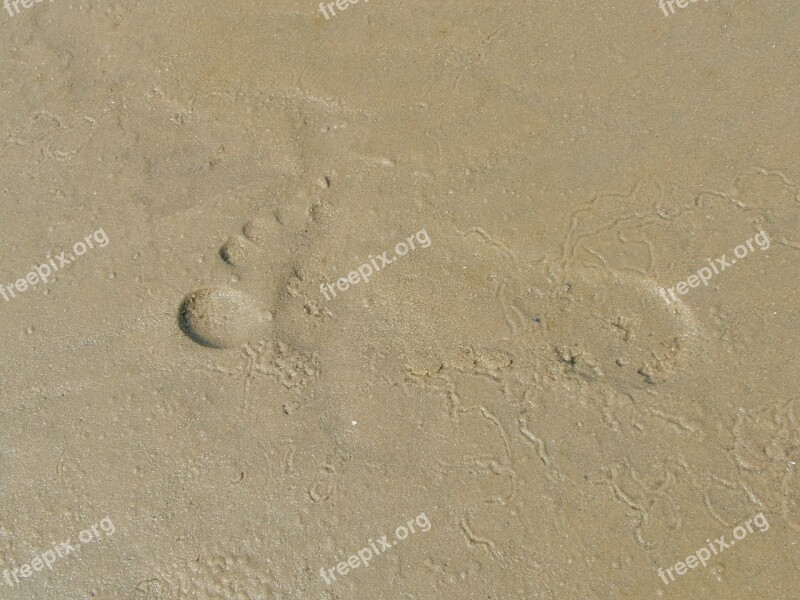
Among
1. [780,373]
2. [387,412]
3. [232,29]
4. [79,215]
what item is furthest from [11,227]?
[780,373]
